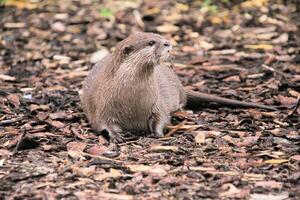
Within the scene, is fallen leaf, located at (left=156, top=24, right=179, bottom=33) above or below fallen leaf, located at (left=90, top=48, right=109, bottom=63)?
above

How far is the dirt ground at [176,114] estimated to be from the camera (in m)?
4.93

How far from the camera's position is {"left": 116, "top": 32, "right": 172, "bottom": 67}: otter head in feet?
19.5

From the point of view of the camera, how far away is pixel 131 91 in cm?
607

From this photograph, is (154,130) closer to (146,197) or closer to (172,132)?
(172,132)

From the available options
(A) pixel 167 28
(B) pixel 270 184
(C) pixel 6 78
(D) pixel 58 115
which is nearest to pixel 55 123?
(D) pixel 58 115

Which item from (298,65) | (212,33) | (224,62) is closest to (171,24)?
(212,33)

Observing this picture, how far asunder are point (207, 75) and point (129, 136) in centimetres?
226

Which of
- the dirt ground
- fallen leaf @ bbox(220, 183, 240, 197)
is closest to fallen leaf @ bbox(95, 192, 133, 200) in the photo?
the dirt ground

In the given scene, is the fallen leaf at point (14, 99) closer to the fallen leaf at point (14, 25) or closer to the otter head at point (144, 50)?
the otter head at point (144, 50)

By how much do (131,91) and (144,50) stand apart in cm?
35

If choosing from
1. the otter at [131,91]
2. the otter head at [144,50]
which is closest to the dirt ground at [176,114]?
the otter at [131,91]

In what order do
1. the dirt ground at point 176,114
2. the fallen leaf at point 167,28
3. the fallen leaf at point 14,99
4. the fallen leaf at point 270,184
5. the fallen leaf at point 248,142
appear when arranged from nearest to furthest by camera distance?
the fallen leaf at point 270,184 < the dirt ground at point 176,114 < the fallen leaf at point 248,142 < the fallen leaf at point 14,99 < the fallen leaf at point 167,28

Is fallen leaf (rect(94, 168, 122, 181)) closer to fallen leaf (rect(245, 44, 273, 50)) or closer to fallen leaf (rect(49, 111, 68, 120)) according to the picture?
fallen leaf (rect(49, 111, 68, 120))

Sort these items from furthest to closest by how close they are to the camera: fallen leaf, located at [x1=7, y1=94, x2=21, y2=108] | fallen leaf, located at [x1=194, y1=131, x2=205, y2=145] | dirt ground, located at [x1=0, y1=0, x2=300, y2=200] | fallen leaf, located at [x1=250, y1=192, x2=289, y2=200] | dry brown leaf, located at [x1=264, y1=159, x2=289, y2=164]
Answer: fallen leaf, located at [x1=7, y1=94, x2=21, y2=108], fallen leaf, located at [x1=194, y1=131, x2=205, y2=145], dry brown leaf, located at [x1=264, y1=159, x2=289, y2=164], dirt ground, located at [x1=0, y1=0, x2=300, y2=200], fallen leaf, located at [x1=250, y1=192, x2=289, y2=200]
